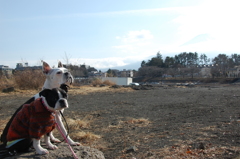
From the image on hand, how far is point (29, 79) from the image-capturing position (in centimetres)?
2066

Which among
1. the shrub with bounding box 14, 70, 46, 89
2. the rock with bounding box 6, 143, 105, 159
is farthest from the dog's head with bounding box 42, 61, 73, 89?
the shrub with bounding box 14, 70, 46, 89

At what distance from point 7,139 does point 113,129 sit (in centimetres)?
336

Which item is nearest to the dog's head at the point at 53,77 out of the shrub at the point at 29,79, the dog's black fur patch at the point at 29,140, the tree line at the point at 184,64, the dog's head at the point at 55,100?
the dog's black fur patch at the point at 29,140

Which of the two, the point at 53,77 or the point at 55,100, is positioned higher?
the point at 53,77

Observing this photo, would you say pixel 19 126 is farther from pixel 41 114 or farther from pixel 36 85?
pixel 36 85

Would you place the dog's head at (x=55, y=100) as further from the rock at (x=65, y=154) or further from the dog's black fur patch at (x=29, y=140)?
the rock at (x=65, y=154)

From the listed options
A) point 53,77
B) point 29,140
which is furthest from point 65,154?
point 53,77

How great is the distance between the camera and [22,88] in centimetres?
2109

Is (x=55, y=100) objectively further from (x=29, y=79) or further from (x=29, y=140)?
(x=29, y=79)

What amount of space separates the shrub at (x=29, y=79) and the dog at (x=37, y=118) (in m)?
18.7

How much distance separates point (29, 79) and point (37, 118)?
19359mm

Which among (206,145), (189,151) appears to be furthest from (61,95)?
(206,145)

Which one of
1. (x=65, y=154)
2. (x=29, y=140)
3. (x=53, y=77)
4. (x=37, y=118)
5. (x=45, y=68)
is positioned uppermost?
(x=45, y=68)

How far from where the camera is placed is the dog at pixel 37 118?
9.35 feet
